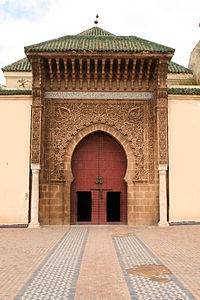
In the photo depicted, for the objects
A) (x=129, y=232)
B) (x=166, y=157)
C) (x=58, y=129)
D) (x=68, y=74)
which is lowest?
(x=129, y=232)

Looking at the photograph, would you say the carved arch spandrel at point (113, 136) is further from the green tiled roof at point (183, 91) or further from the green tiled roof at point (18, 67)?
the green tiled roof at point (18, 67)

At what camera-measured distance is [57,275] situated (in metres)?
3.58

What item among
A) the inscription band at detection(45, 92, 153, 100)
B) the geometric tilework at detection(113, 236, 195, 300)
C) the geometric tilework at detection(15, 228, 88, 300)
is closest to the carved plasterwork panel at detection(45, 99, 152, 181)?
the inscription band at detection(45, 92, 153, 100)

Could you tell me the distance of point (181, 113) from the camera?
848 centimetres

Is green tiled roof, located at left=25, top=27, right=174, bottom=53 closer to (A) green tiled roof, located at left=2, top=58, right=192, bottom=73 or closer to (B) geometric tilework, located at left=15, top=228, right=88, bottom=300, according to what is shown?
(A) green tiled roof, located at left=2, top=58, right=192, bottom=73

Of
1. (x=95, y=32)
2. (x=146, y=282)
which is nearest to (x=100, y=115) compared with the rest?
(x=95, y=32)

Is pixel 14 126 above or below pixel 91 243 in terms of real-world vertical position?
above

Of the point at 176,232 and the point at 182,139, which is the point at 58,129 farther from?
the point at 176,232

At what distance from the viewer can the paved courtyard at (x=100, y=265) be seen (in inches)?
119

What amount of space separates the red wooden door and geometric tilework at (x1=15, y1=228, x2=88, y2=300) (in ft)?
9.93

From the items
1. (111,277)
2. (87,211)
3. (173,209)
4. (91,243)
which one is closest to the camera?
(111,277)

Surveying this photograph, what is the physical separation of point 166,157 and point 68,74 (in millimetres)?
3137

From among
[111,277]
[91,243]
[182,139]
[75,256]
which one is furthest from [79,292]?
[182,139]

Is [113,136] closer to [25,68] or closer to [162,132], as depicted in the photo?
[162,132]
